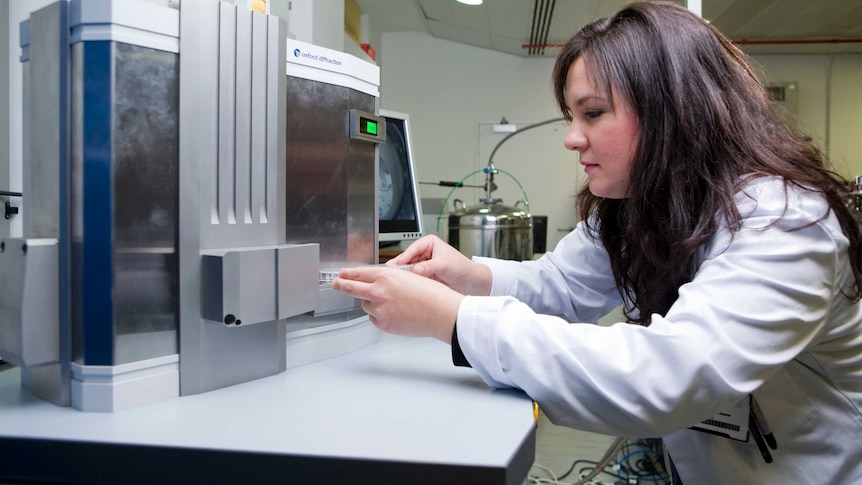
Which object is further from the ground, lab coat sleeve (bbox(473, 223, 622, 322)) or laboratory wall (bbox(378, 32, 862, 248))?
laboratory wall (bbox(378, 32, 862, 248))

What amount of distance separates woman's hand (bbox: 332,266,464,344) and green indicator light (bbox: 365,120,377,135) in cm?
26

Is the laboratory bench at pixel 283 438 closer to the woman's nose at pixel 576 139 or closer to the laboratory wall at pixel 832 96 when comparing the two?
the woman's nose at pixel 576 139

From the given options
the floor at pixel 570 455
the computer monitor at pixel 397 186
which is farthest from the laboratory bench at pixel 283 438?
the floor at pixel 570 455

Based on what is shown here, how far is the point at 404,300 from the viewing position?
64 centimetres

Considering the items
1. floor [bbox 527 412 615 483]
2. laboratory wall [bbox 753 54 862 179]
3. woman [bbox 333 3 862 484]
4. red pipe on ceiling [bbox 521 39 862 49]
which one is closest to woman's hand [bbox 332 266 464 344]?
woman [bbox 333 3 862 484]

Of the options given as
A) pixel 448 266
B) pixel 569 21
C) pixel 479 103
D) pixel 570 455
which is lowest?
pixel 570 455

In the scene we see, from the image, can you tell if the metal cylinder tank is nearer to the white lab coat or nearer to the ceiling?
the ceiling

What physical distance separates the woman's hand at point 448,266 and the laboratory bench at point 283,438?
1.02 ft

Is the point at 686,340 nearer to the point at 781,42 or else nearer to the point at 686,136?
the point at 686,136

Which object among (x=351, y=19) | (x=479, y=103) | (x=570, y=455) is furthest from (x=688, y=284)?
(x=479, y=103)

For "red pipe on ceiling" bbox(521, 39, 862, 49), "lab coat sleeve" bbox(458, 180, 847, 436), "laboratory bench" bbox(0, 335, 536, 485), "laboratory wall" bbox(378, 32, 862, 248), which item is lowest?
"laboratory bench" bbox(0, 335, 536, 485)

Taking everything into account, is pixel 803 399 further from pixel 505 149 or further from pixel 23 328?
pixel 505 149

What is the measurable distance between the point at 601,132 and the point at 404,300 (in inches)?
14.5

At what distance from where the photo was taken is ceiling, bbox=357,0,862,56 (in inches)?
121
